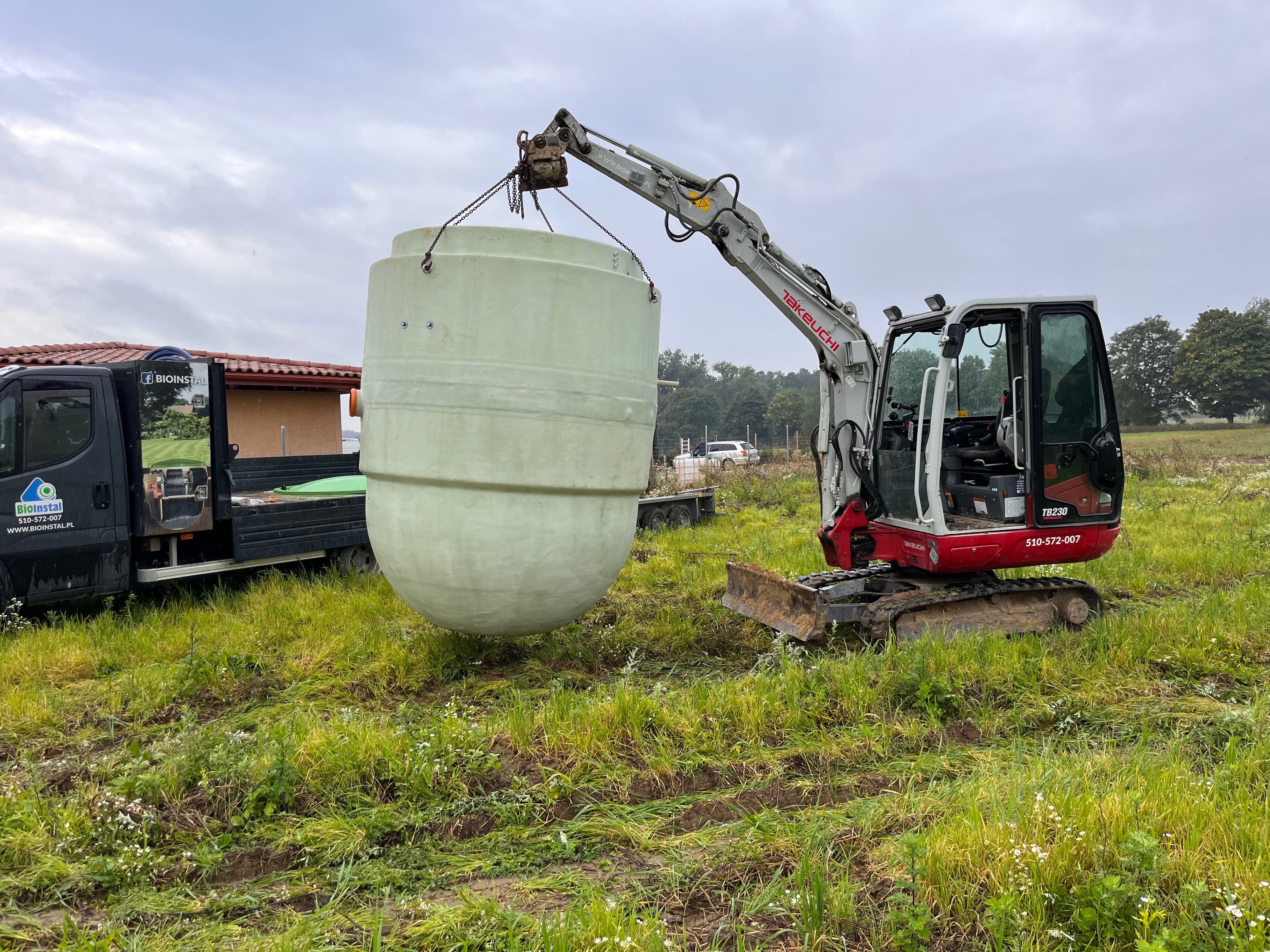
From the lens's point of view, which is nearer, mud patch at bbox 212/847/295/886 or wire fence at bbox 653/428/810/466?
mud patch at bbox 212/847/295/886

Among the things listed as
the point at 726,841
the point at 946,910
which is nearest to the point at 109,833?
the point at 726,841

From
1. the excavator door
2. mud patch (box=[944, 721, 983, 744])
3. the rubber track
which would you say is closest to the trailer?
the rubber track

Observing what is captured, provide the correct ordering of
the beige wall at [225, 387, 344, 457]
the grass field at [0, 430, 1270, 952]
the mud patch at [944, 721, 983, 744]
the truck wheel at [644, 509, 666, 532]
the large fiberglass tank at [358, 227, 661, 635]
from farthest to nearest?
the beige wall at [225, 387, 344, 457] → the truck wheel at [644, 509, 666, 532] → the large fiberglass tank at [358, 227, 661, 635] → the mud patch at [944, 721, 983, 744] → the grass field at [0, 430, 1270, 952]

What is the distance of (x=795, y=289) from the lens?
273 inches

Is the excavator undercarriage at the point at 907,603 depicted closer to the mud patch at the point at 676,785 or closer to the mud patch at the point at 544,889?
the mud patch at the point at 676,785

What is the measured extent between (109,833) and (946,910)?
3.22 metres

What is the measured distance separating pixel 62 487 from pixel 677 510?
8.07m

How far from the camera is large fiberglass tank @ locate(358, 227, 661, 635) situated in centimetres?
459

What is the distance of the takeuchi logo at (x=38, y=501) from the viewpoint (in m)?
6.42

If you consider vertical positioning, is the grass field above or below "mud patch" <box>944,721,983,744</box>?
above

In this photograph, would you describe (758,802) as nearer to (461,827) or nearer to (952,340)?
(461,827)

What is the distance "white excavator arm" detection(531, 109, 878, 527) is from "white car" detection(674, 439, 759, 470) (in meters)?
12.7

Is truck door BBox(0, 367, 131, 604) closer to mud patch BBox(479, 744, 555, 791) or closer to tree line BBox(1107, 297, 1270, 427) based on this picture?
mud patch BBox(479, 744, 555, 791)

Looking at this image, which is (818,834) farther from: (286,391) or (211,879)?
(286,391)
